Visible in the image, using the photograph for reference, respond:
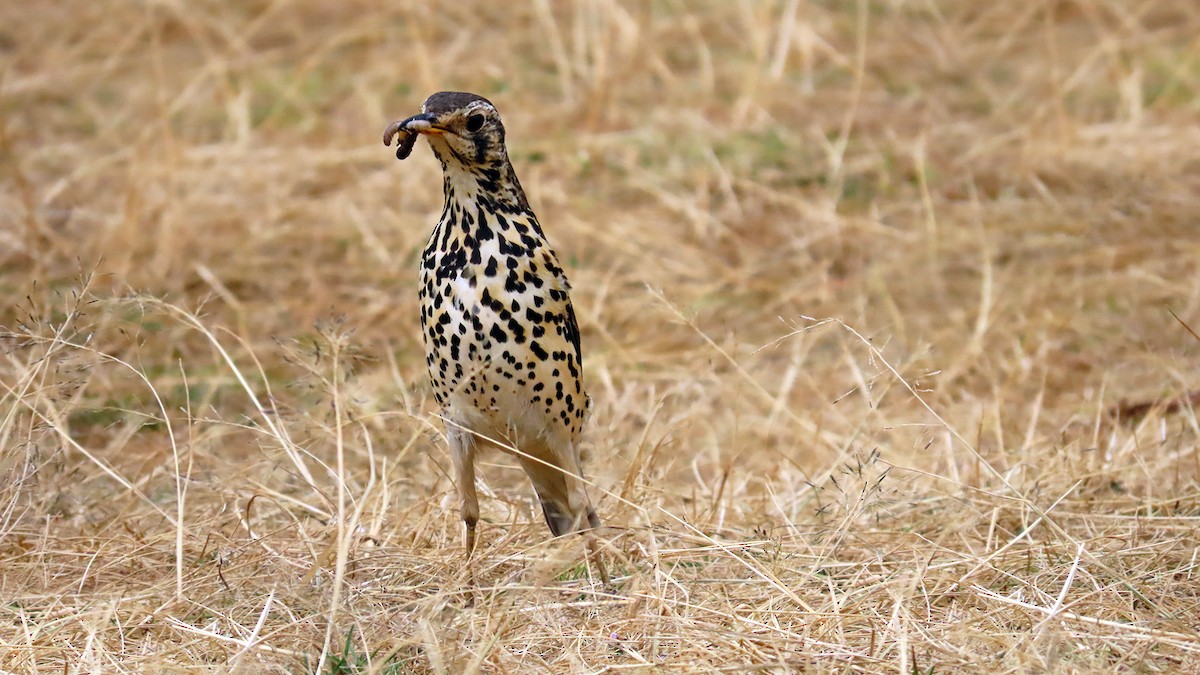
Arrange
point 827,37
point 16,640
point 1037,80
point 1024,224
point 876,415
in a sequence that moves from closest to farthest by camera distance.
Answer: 1. point 16,640
2. point 876,415
3. point 1024,224
4. point 1037,80
5. point 827,37

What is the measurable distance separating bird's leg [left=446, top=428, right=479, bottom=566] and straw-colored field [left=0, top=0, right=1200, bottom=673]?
112mm

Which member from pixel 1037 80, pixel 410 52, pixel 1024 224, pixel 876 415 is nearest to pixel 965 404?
pixel 876 415

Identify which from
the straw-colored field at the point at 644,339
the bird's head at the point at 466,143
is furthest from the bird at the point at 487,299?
the straw-colored field at the point at 644,339

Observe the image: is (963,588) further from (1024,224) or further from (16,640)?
(1024,224)

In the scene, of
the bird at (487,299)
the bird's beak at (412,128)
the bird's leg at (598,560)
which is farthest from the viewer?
the bird's leg at (598,560)

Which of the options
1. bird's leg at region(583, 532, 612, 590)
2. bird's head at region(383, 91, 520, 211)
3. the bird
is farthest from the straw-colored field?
bird's head at region(383, 91, 520, 211)

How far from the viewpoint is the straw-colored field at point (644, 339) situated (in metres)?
3.79

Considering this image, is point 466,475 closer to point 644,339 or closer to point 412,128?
point 412,128

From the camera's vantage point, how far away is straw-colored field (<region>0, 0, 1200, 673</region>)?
149 inches

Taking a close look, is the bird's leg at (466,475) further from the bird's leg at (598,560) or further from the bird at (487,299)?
the bird's leg at (598,560)

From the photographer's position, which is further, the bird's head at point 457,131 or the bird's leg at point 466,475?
the bird's leg at point 466,475

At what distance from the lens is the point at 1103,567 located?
12.3 feet

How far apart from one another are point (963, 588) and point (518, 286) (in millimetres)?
1424

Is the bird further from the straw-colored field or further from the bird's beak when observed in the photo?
the straw-colored field
